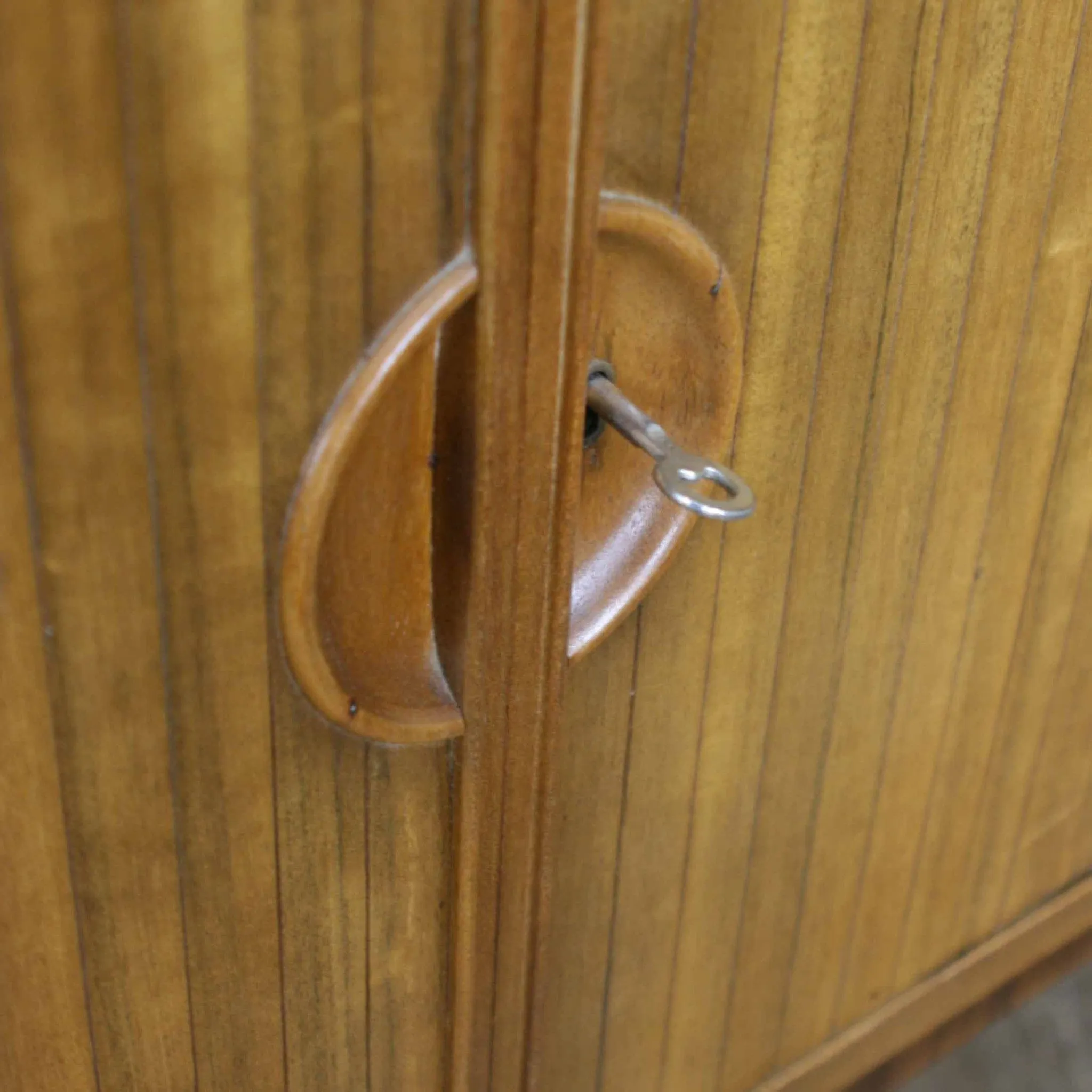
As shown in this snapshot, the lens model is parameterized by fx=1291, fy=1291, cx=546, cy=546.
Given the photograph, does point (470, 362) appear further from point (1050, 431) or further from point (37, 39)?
point (1050, 431)

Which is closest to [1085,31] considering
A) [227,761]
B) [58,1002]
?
[227,761]

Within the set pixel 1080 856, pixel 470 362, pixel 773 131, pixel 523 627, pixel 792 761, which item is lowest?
pixel 1080 856

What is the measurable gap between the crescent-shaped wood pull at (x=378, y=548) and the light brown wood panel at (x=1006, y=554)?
22.7 inches

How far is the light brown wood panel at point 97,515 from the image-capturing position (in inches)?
24.1

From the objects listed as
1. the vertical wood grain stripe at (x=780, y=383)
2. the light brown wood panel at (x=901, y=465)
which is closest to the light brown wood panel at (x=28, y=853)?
the vertical wood grain stripe at (x=780, y=383)

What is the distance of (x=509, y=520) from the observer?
0.82m

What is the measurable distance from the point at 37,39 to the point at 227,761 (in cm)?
43

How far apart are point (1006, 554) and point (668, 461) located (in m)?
0.59

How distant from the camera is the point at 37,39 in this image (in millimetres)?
595

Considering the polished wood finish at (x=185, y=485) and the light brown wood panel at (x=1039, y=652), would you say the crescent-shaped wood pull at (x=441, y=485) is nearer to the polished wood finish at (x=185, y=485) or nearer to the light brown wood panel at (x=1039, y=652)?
the polished wood finish at (x=185, y=485)

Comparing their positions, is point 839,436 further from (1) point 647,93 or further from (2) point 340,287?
(2) point 340,287

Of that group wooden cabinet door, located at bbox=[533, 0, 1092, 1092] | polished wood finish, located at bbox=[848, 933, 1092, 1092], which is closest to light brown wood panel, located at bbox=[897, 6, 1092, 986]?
wooden cabinet door, located at bbox=[533, 0, 1092, 1092]

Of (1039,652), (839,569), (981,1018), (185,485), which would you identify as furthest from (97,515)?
(981,1018)

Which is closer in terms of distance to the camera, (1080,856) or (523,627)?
(523,627)
